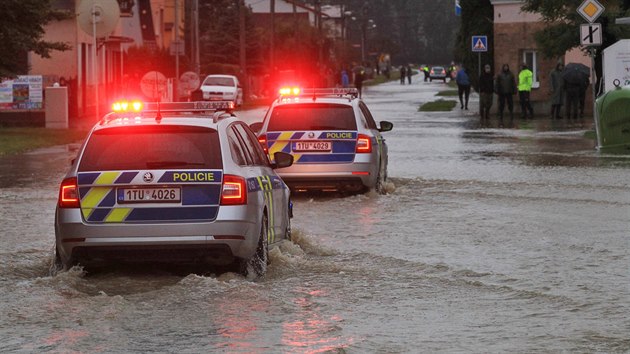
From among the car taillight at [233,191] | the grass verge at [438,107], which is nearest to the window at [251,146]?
the car taillight at [233,191]

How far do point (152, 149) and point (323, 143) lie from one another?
8.28 metres

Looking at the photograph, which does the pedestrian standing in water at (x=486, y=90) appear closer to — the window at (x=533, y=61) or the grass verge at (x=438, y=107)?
the window at (x=533, y=61)

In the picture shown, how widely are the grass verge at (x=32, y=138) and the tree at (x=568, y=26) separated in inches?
520

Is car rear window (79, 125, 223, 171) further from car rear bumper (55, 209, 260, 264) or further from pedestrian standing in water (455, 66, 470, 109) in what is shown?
pedestrian standing in water (455, 66, 470, 109)

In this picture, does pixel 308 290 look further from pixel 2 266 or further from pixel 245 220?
pixel 2 266

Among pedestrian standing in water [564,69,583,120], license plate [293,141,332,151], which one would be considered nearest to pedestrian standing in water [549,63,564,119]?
pedestrian standing in water [564,69,583,120]

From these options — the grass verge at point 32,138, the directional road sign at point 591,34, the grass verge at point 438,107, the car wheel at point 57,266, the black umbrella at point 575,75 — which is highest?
the directional road sign at point 591,34

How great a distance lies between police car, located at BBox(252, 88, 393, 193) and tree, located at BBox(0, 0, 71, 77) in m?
18.6

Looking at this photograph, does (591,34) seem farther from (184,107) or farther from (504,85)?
(184,107)

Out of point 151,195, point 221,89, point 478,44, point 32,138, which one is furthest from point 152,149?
point 221,89

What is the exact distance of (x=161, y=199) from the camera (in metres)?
11.3

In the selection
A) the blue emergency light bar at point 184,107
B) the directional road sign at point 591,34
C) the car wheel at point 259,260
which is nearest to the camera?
the car wheel at point 259,260

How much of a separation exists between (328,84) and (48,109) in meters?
71.4

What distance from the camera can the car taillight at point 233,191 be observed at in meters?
11.3
